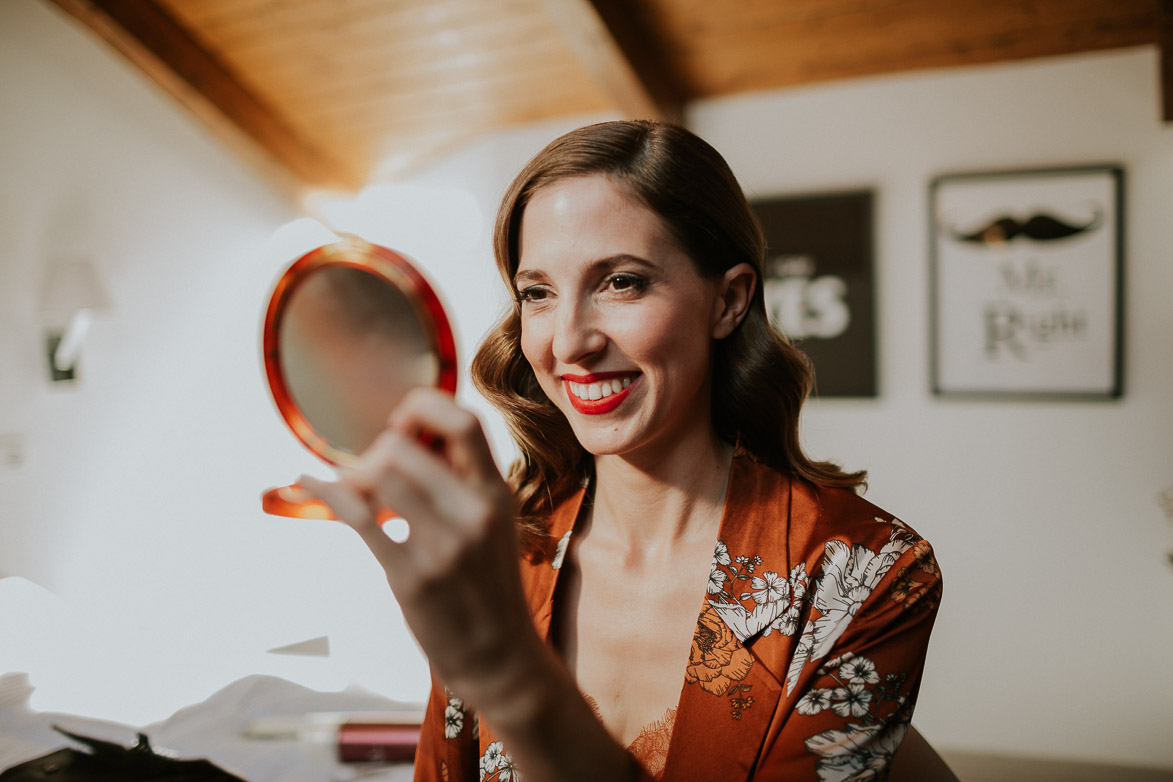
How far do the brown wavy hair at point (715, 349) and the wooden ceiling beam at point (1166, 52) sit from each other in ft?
6.56

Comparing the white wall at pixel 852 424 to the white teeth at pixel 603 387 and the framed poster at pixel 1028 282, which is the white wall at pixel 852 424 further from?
the white teeth at pixel 603 387

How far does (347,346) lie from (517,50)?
2809 mm

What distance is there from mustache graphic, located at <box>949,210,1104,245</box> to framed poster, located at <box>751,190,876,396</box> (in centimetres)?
34

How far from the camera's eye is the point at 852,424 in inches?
122

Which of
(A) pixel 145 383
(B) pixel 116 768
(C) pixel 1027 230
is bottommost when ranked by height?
(B) pixel 116 768

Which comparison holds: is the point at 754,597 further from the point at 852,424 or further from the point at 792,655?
the point at 852,424

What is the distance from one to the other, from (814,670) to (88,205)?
9.66 feet

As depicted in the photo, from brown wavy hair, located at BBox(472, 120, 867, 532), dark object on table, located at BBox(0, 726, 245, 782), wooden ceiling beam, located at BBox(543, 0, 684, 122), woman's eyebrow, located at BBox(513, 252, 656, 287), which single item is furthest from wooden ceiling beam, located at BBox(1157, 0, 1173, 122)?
dark object on table, located at BBox(0, 726, 245, 782)

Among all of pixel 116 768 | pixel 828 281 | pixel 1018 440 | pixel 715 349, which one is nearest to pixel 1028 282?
pixel 1018 440

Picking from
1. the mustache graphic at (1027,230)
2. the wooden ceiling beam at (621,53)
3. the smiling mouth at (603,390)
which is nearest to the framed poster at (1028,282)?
the mustache graphic at (1027,230)

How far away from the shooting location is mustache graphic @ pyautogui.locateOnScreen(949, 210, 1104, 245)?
2.76 m

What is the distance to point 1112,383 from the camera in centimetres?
275

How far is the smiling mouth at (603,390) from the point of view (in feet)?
2.87

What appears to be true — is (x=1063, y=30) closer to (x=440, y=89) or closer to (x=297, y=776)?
(x=440, y=89)
